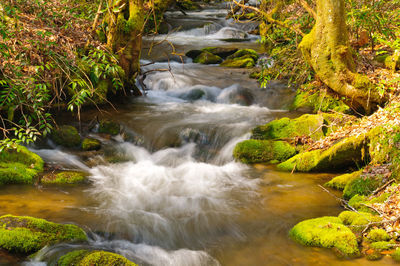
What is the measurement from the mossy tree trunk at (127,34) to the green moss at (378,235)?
812cm

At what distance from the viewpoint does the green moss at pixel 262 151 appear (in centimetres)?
821

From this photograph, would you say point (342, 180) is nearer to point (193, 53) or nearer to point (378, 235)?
point (378, 235)

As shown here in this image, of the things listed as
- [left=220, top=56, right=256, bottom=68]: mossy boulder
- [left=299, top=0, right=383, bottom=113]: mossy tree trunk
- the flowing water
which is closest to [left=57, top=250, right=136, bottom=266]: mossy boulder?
the flowing water

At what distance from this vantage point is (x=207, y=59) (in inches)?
649

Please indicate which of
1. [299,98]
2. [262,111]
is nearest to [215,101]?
[262,111]

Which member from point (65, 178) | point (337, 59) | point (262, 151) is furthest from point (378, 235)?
point (65, 178)

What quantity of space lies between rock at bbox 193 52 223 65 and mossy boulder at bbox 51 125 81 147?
8.82 m

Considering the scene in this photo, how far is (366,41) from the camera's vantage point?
32.4ft

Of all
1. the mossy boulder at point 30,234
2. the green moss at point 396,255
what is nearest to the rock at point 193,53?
the mossy boulder at point 30,234

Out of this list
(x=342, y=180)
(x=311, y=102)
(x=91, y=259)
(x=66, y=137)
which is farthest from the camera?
(x=311, y=102)

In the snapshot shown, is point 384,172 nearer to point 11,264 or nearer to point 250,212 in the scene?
point 250,212

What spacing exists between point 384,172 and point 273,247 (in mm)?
2531

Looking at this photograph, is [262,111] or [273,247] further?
[262,111]

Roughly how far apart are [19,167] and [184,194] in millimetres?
3190
